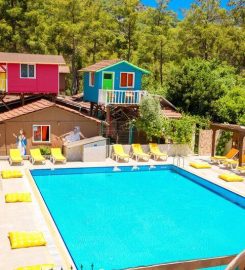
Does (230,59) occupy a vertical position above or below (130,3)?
below

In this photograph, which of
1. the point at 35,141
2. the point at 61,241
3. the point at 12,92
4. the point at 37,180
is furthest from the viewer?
the point at 12,92

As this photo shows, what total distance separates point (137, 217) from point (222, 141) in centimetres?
1256

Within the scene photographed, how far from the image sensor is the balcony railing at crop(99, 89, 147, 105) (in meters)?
25.7

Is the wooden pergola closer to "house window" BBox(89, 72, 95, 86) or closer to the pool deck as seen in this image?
the pool deck

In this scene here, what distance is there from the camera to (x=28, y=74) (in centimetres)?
2641

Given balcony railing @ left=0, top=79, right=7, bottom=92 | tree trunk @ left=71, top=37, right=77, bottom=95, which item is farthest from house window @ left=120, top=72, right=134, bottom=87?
tree trunk @ left=71, top=37, right=77, bottom=95

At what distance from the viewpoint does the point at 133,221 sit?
14891 mm

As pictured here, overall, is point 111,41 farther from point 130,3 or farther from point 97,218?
point 97,218

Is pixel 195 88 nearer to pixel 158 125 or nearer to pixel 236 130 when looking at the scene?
pixel 158 125

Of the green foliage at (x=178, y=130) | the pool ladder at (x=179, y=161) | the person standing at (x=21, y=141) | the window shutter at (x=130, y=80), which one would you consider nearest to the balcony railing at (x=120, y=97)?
the window shutter at (x=130, y=80)

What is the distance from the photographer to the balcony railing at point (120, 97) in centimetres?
2566

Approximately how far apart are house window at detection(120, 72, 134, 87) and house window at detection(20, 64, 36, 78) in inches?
241

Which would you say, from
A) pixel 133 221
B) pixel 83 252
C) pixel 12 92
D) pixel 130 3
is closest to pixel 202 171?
pixel 133 221

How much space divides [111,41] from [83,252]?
32.7m
